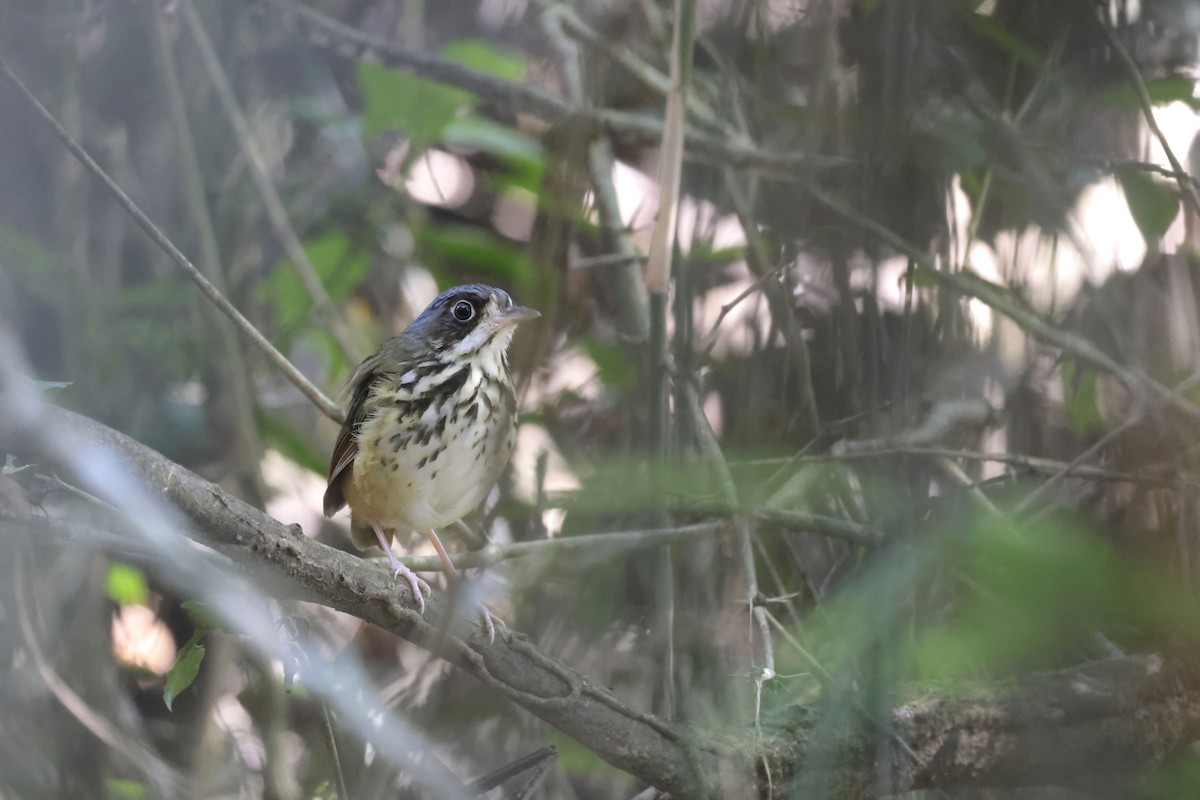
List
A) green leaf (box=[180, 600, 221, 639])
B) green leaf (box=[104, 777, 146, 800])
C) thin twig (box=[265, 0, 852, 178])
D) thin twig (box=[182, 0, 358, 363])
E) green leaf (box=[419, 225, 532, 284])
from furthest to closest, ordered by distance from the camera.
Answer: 1. green leaf (box=[419, 225, 532, 284])
2. thin twig (box=[265, 0, 852, 178])
3. thin twig (box=[182, 0, 358, 363])
4. green leaf (box=[104, 777, 146, 800])
5. green leaf (box=[180, 600, 221, 639])

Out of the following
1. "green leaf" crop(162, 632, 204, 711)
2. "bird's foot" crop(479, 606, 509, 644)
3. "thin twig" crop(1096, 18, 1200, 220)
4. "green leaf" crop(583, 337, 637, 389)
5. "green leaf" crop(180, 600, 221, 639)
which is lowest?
"green leaf" crop(162, 632, 204, 711)

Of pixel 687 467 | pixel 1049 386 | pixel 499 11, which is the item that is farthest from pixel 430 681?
pixel 499 11

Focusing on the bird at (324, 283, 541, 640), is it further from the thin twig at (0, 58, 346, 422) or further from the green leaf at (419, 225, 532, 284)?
the green leaf at (419, 225, 532, 284)

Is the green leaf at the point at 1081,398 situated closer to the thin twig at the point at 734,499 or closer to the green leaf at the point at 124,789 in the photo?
the thin twig at the point at 734,499

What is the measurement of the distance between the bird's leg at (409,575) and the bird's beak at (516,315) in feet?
1.27

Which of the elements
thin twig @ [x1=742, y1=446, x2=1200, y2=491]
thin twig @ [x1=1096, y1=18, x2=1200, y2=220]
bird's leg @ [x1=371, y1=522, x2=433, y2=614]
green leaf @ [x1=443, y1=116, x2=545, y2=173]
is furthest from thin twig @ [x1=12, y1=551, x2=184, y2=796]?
thin twig @ [x1=1096, y1=18, x2=1200, y2=220]

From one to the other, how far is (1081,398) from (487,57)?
128cm

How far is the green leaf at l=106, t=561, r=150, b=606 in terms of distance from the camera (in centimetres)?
139

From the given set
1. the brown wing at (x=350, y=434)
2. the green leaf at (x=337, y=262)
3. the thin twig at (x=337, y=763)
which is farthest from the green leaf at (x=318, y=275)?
the thin twig at (x=337, y=763)

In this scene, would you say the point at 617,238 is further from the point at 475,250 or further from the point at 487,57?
the point at 487,57

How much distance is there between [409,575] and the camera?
47.6 inches

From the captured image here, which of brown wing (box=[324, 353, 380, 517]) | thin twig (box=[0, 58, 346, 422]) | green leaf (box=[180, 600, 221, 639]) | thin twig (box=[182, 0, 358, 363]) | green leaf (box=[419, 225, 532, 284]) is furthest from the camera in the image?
green leaf (box=[419, 225, 532, 284])

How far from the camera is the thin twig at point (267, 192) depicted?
4.28 ft

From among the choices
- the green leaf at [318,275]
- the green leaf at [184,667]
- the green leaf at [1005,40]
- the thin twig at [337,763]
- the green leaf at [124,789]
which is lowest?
the green leaf at [124,789]
